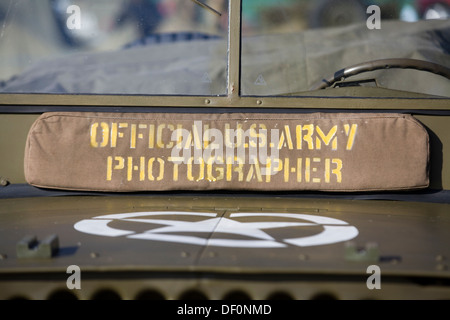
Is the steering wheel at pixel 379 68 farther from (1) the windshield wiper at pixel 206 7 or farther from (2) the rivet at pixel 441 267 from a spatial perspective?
(2) the rivet at pixel 441 267

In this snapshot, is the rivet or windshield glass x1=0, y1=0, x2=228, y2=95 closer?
the rivet

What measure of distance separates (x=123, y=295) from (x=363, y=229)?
77 centimetres

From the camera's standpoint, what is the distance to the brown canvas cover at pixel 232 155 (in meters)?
2.32

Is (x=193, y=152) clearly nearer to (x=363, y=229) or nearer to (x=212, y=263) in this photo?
(x=363, y=229)

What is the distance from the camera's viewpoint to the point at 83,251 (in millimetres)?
1519

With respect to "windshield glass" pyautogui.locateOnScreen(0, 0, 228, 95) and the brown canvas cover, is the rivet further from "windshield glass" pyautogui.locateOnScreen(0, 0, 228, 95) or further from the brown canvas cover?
"windshield glass" pyautogui.locateOnScreen(0, 0, 228, 95)

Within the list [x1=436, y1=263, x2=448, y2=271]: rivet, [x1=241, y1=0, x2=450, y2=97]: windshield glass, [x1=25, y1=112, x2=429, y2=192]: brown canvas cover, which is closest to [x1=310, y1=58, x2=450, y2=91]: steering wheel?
[x1=241, y1=0, x2=450, y2=97]: windshield glass

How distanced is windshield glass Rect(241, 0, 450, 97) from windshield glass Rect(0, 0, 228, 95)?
5.9 inches

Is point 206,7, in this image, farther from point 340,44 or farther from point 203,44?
point 340,44

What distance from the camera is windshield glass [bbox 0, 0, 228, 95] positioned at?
2.41m

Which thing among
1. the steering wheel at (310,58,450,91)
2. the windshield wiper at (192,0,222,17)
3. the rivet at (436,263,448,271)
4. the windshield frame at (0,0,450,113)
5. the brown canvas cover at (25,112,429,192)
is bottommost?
the rivet at (436,263,448,271)

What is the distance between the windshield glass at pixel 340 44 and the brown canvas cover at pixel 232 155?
218 mm

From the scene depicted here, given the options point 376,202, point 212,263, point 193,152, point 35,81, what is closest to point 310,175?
point 376,202

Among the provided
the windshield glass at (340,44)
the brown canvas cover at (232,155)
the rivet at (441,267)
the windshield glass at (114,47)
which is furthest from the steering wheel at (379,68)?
the rivet at (441,267)
